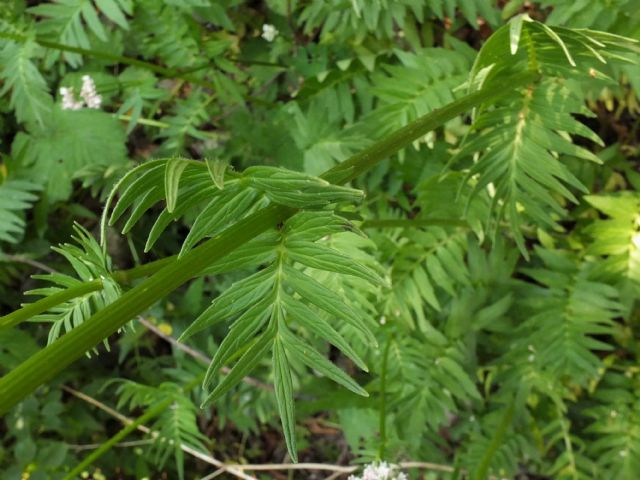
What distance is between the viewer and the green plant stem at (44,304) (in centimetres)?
91

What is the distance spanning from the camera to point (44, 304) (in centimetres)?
96

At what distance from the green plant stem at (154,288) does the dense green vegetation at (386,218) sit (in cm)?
2

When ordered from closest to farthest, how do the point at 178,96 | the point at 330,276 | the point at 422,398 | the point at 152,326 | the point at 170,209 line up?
the point at 170,209
the point at 330,276
the point at 422,398
the point at 152,326
the point at 178,96

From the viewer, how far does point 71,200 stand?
9.50 feet

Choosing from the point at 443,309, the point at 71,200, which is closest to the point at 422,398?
the point at 443,309

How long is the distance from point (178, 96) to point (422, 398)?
5.46 ft

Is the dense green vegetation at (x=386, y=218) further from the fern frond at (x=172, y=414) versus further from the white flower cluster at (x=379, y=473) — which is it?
the white flower cluster at (x=379, y=473)

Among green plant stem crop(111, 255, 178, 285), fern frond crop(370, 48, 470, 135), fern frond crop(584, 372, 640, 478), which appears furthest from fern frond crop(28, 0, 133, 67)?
fern frond crop(584, 372, 640, 478)

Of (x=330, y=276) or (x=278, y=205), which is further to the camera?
(x=330, y=276)

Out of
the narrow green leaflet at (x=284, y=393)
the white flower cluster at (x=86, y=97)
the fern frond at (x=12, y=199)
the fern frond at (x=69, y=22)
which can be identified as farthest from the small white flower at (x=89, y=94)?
the narrow green leaflet at (x=284, y=393)

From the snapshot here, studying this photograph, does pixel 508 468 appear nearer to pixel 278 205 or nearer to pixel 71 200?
pixel 278 205

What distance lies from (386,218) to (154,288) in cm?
142

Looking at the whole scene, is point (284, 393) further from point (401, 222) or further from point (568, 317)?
point (568, 317)

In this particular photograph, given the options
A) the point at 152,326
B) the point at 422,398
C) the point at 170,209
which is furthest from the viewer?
the point at 152,326
